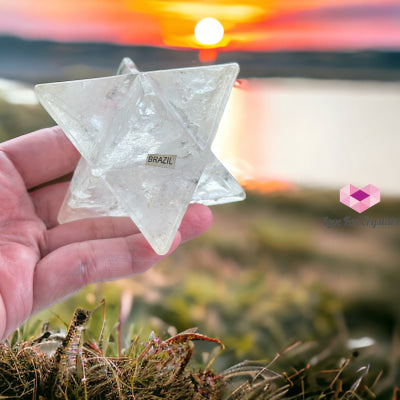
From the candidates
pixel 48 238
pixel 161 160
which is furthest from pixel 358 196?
pixel 48 238

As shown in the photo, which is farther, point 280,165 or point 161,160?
point 280,165

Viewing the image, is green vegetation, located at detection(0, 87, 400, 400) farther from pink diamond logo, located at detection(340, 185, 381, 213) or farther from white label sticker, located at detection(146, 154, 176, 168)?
white label sticker, located at detection(146, 154, 176, 168)

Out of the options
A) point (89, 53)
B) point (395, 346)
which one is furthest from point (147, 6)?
point (395, 346)

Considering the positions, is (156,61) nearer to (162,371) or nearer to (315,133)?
(315,133)

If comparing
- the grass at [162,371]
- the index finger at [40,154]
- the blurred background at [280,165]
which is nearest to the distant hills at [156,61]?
the blurred background at [280,165]

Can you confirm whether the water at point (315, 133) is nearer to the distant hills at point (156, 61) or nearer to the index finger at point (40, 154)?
the distant hills at point (156, 61)

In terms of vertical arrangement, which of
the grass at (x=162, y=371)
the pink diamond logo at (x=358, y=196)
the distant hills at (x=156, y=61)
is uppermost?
the distant hills at (x=156, y=61)

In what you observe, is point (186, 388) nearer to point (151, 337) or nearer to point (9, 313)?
point (151, 337)
